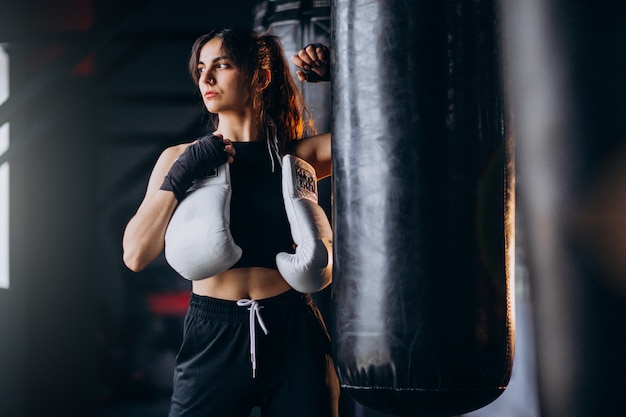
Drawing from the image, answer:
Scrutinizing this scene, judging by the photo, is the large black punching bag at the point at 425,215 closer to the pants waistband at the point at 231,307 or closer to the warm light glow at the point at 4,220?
the pants waistband at the point at 231,307

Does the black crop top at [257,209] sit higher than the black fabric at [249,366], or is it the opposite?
the black crop top at [257,209]

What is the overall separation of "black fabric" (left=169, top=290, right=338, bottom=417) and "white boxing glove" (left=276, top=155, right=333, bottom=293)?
93mm

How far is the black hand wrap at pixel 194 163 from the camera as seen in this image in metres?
1.63

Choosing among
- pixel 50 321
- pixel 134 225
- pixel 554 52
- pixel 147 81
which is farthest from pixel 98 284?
pixel 554 52

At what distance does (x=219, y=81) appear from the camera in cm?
171

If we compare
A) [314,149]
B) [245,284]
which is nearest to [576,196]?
[314,149]

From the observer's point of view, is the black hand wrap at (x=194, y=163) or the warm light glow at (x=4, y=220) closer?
the black hand wrap at (x=194, y=163)

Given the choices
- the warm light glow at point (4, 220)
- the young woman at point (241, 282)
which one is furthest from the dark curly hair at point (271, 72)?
the warm light glow at point (4, 220)

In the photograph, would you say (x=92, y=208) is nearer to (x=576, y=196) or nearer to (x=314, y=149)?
(x=314, y=149)

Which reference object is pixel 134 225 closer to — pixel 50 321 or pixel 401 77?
pixel 401 77

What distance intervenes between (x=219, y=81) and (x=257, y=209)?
11.5 inches

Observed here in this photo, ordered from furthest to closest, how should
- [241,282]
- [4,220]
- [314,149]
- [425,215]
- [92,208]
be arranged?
[92,208] < [4,220] < [314,149] < [241,282] < [425,215]

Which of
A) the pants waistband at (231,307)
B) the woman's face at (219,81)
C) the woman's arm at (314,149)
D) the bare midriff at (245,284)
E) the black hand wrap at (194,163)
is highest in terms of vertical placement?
the woman's face at (219,81)

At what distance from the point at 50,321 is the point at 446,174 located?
3.50m
